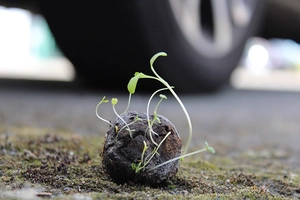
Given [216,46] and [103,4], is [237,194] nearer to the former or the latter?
[103,4]

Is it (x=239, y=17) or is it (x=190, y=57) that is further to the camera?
(x=239, y=17)

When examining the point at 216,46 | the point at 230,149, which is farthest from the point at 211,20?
the point at 230,149

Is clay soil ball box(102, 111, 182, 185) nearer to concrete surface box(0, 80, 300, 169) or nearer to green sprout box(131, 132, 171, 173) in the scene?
green sprout box(131, 132, 171, 173)


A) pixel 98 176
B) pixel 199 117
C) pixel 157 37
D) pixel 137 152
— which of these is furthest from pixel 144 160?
pixel 157 37

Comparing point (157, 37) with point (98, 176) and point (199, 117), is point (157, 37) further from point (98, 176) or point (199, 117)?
point (98, 176)

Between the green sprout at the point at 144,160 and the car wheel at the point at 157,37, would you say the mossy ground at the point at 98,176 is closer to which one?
the green sprout at the point at 144,160

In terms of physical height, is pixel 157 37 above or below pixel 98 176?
above

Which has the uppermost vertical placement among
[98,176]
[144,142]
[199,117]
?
[144,142]
